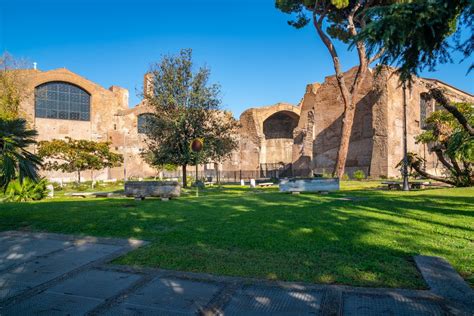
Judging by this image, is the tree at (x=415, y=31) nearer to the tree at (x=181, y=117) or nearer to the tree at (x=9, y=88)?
the tree at (x=181, y=117)

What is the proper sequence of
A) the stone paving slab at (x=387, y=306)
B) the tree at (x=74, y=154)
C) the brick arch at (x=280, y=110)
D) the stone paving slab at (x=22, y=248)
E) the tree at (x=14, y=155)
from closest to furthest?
1. the stone paving slab at (x=387, y=306)
2. the stone paving slab at (x=22, y=248)
3. the tree at (x=14, y=155)
4. the tree at (x=74, y=154)
5. the brick arch at (x=280, y=110)

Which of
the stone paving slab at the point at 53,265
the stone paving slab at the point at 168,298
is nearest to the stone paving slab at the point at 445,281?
the stone paving slab at the point at 168,298

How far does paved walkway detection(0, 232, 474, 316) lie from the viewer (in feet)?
7.42

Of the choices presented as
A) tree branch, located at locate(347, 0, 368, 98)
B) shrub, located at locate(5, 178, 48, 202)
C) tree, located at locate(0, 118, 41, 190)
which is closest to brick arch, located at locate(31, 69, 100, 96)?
shrub, located at locate(5, 178, 48, 202)

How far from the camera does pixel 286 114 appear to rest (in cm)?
4047

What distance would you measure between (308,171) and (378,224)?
25.9 metres

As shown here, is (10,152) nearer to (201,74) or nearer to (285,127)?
(201,74)

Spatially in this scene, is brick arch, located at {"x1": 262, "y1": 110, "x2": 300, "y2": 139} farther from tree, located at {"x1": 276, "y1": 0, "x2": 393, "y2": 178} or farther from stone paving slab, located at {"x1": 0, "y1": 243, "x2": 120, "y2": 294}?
stone paving slab, located at {"x1": 0, "y1": 243, "x2": 120, "y2": 294}

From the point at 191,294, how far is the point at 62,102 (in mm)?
36364

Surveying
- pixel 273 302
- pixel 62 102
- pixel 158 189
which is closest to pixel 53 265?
pixel 273 302

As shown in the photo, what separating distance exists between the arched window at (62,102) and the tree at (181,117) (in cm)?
2187

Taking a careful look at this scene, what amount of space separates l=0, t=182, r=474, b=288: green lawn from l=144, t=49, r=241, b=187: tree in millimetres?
8389

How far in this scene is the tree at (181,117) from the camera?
15312mm

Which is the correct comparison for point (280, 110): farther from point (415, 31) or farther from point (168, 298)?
point (168, 298)
